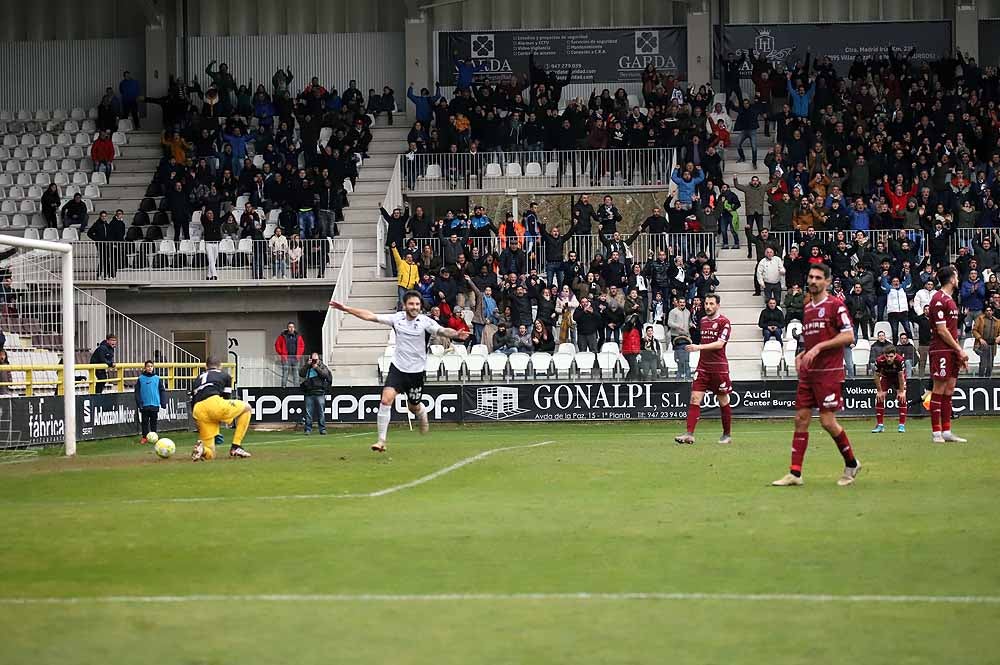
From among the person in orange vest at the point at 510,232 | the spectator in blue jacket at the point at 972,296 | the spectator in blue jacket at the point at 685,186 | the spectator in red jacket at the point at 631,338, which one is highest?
the spectator in blue jacket at the point at 685,186

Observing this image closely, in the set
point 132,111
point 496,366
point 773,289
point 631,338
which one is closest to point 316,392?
point 496,366

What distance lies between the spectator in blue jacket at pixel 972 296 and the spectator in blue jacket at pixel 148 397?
1888 cm

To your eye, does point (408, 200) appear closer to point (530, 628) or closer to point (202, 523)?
point (202, 523)

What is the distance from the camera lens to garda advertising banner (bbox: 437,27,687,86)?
4762 centimetres

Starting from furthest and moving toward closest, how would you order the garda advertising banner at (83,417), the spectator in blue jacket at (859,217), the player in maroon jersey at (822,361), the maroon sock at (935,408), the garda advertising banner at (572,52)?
the garda advertising banner at (572,52), the spectator in blue jacket at (859,217), the garda advertising banner at (83,417), the maroon sock at (935,408), the player in maroon jersey at (822,361)

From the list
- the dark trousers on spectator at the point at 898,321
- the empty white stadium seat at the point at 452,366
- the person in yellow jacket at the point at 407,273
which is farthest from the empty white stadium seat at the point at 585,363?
the dark trousers on spectator at the point at 898,321

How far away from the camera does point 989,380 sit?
3159cm

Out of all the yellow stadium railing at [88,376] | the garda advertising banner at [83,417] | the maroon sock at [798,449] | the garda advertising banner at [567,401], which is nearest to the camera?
the maroon sock at [798,449]

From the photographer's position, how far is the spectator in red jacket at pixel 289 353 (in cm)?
3212

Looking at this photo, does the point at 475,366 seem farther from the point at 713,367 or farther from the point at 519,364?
the point at 713,367

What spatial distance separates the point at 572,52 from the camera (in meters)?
48.1

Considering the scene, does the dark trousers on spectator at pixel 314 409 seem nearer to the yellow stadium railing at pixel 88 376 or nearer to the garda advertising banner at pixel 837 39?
the yellow stadium railing at pixel 88 376

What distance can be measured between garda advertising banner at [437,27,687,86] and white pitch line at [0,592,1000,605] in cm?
4080

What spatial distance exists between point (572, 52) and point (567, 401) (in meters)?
19.1
